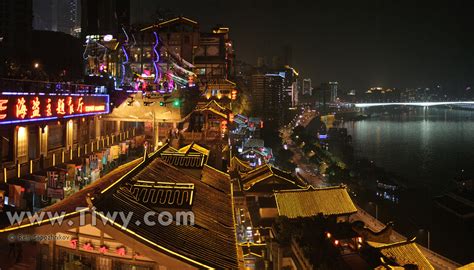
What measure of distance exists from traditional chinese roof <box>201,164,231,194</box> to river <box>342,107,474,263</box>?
1748 cm

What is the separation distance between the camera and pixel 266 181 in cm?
1920

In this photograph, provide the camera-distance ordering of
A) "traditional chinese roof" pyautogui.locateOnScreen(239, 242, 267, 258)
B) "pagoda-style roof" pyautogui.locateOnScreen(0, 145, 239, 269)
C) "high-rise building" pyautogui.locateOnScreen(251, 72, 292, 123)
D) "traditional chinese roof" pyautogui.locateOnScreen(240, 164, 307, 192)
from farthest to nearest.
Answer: "high-rise building" pyautogui.locateOnScreen(251, 72, 292, 123), "traditional chinese roof" pyautogui.locateOnScreen(240, 164, 307, 192), "traditional chinese roof" pyautogui.locateOnScreen(239, 242, 267, 258), "pagoda-style roof" pyautogui.locateOnScreen(0, 145, 239, 269)

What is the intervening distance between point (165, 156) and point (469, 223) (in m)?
27.8

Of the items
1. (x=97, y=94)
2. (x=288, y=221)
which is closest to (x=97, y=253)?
(x=288, y=221)

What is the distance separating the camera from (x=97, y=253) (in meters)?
5.86

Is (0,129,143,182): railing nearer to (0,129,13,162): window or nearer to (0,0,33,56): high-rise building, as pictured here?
(0,129,13,162): window

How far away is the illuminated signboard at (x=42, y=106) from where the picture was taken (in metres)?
10.9

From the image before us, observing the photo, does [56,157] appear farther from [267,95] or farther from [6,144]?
[267,95]

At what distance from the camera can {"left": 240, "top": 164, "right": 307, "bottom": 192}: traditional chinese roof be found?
18828mm

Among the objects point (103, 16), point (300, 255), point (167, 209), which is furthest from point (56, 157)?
point (103, 16)

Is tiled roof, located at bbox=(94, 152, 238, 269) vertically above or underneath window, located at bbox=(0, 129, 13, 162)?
underneath

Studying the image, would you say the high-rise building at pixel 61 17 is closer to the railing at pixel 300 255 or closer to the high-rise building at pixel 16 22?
the high-rise building at pixel 16 22

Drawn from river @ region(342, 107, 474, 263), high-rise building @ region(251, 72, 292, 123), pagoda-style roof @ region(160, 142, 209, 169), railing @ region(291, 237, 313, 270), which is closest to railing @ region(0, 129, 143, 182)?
pagoda-style roof @ region(160, 142, 209, 169)

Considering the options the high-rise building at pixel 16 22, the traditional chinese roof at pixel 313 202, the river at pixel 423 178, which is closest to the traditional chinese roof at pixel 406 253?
the traditional chinese roof at pixel 313 202
